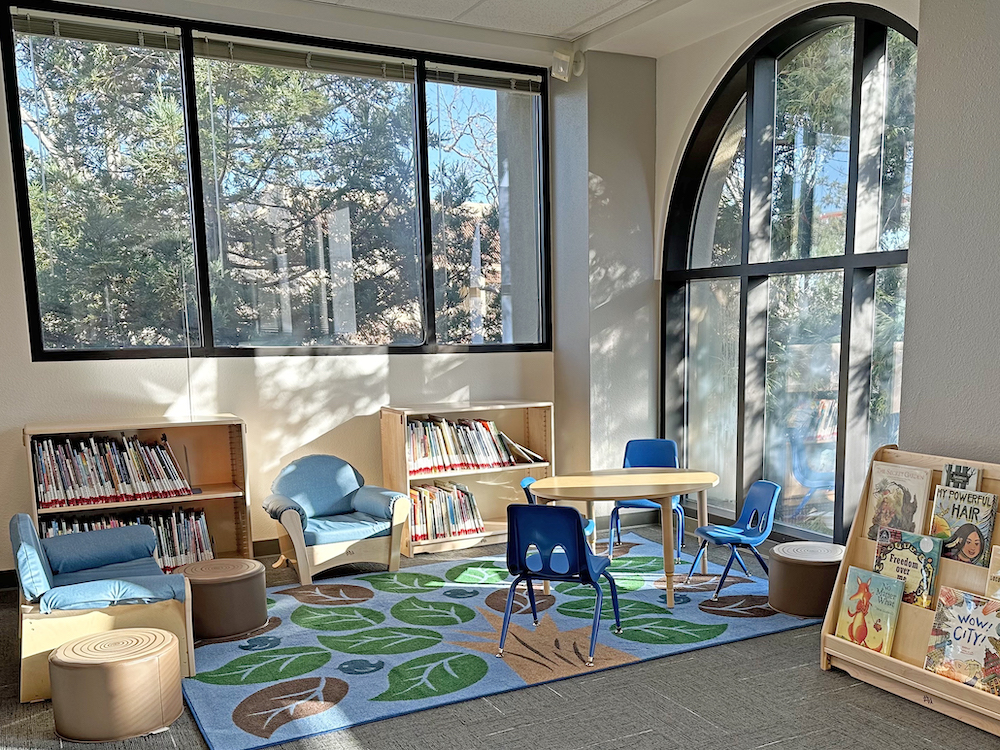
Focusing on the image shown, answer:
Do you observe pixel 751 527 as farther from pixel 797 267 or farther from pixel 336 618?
pixel 336 618

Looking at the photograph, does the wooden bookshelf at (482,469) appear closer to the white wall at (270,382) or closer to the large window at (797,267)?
the white wall at (270,382)

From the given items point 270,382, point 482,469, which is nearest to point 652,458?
point 482,469

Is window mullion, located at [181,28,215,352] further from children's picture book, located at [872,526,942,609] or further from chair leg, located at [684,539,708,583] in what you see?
children's picture book, located at [872,526,942,609]

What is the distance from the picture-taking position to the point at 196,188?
544 centimetres

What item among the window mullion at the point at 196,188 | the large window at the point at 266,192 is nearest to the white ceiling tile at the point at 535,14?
the large window at the point at 266,192

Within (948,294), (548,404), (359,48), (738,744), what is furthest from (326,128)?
(738,744)

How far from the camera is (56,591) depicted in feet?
11.8

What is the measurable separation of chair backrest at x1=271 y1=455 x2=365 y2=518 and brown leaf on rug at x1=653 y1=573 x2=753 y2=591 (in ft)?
6.98

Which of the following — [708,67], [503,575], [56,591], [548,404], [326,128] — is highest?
[708,67]

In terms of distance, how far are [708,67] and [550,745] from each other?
4.65m

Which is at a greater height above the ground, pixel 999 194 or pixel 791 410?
pixel 999 194

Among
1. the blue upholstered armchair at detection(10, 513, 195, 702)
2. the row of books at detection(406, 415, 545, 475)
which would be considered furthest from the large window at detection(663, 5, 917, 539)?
the blue upholstered armchair at detection(10, 513, 195, 702)

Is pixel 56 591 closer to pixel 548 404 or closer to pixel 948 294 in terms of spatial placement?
pixel 548 404

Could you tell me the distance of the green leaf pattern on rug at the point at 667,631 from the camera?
411 cm
